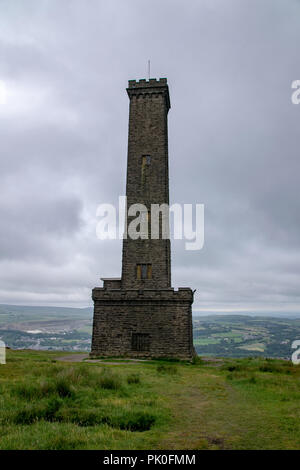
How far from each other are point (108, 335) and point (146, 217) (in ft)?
29.5

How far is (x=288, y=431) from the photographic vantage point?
23.0ft

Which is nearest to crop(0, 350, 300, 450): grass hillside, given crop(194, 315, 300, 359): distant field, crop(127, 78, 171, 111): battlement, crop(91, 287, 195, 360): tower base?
crop(91, 287, 195, 360): tower base

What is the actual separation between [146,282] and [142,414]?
17641 mm

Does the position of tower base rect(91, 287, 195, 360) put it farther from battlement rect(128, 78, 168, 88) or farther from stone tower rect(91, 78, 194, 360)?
battlement rect(128, 78, 168, 88)

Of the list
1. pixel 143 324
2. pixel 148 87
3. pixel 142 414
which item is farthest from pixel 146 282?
pixel 142 414

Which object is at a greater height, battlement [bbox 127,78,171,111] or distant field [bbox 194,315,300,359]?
battlement [bbox 127,78,171,111]

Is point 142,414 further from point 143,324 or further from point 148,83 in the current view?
point 148,83

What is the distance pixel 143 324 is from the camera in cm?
2372

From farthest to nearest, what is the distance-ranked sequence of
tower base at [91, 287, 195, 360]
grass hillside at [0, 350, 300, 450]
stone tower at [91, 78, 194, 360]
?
stone tower at [91, 78, 194, 360] < tower base at [91, 287, 195, 360] < grass hillside at [0, 350, 300, 450]

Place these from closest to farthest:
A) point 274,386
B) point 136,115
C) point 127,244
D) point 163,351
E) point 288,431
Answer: point 288,431 < point 274,386 < point 163,351 < point 127,244 < point 136,115

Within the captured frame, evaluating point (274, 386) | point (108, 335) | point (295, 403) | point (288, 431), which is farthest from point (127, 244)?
point (288, 431)

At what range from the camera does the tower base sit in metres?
23.2
